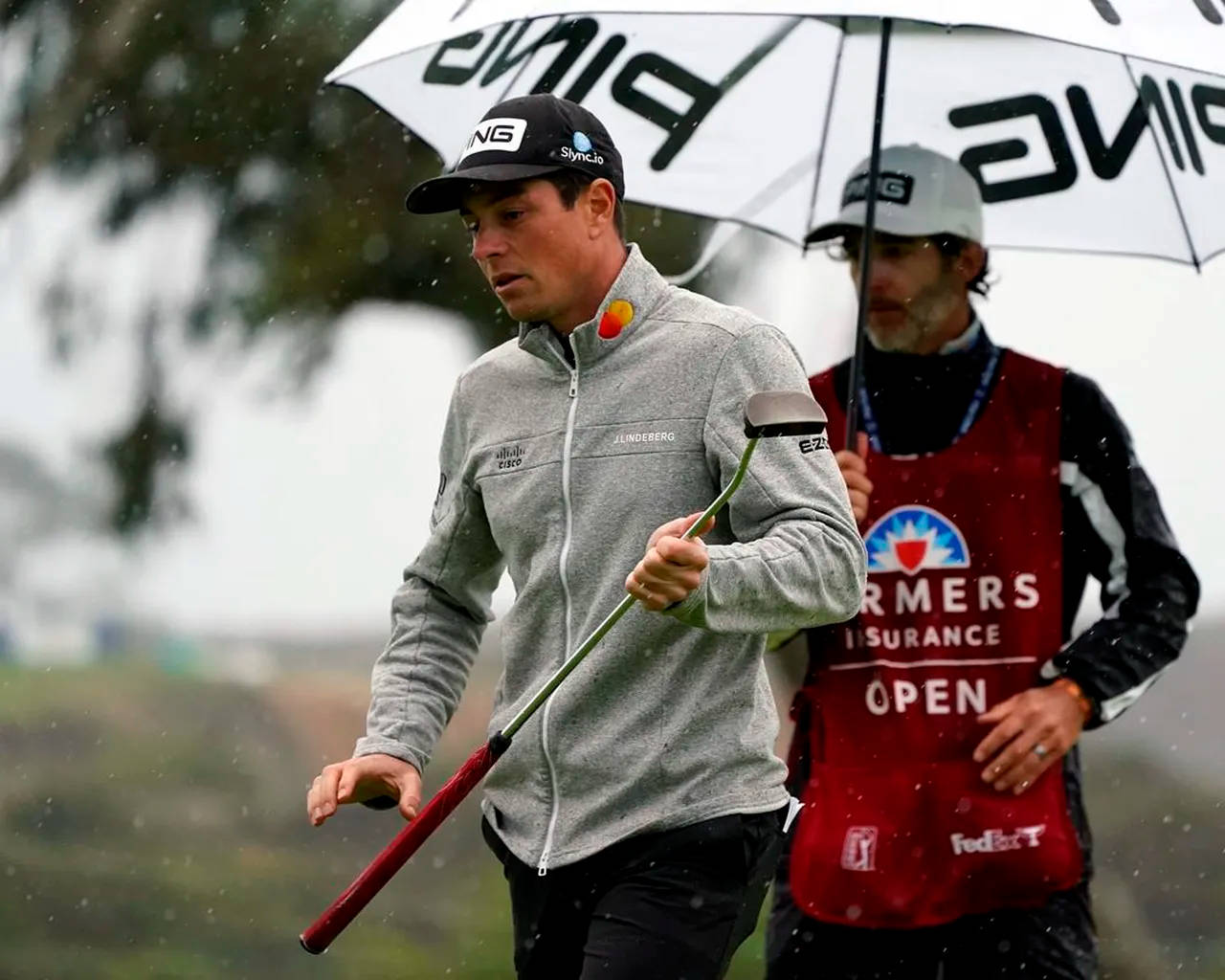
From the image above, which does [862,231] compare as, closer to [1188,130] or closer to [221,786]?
[1188,130]

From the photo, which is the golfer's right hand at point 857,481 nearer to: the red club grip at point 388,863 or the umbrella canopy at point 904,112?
the umbrella canopy at point 904,112

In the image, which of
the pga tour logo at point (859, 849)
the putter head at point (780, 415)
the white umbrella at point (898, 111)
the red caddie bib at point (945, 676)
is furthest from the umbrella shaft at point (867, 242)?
the putter head at point (780, 415)

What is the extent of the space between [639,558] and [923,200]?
141 centimetres

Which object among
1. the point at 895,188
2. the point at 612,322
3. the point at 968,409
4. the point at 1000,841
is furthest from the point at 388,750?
the point at 895,188

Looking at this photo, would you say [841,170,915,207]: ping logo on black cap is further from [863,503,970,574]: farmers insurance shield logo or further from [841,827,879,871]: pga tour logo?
[841,827,879,871]: pga tour logo

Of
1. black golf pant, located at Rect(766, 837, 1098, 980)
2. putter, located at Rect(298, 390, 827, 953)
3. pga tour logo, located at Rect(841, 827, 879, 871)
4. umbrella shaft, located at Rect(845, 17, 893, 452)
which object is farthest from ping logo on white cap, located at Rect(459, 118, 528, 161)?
black golf pant, located at Rect(766, 837, 1098, 980)

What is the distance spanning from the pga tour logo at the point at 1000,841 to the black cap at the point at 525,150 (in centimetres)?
141

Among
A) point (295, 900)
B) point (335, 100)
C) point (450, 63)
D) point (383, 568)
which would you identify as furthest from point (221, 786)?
point (450, 63)

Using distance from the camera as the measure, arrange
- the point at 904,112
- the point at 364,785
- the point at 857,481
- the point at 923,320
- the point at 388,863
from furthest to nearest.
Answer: the point at 904,112 < the point at 923,320 < the point at 857,481 < the point at 364,785 < the point at 388,863

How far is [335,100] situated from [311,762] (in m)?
8.37

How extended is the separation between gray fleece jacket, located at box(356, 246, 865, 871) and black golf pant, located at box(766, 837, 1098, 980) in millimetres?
923

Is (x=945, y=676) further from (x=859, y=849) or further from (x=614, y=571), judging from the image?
(x=614, y=571)

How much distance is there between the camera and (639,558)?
10.7ft

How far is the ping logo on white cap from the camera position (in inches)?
130
